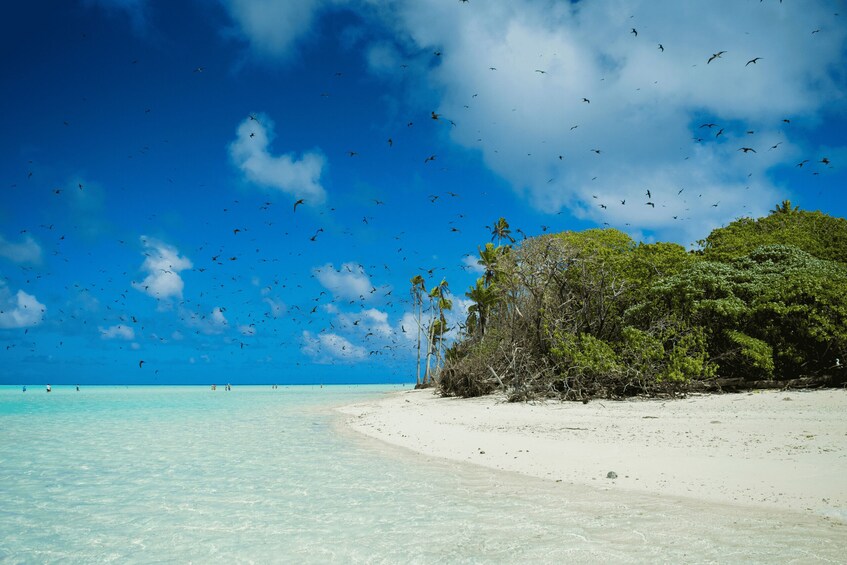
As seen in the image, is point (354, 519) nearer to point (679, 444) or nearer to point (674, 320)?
point (679, 444)

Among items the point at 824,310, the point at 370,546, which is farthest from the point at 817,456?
the point at 824,310

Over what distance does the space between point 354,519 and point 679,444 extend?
6435 millimetres

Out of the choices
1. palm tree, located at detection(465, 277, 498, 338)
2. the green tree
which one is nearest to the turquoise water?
the green tree

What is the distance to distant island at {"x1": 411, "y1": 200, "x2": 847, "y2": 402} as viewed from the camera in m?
17.4

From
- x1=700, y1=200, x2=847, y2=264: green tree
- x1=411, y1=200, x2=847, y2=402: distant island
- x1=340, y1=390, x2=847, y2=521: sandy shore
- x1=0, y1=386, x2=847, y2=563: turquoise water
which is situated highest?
x1=700, y1=200, x2=847, y2=264: green tree

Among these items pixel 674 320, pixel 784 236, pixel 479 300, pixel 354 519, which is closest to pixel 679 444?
pixel 354 519

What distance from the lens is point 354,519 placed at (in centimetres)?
650

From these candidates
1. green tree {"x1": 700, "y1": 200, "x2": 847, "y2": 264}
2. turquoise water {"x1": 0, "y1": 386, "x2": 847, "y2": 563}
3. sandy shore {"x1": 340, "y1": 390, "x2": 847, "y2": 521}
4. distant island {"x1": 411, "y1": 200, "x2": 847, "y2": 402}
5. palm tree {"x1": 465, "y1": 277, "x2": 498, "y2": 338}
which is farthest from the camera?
palm tree {"x1": 465, "y1": 277, "x2": 498, "y2": 338}

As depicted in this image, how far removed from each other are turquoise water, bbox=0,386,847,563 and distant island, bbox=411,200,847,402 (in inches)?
410

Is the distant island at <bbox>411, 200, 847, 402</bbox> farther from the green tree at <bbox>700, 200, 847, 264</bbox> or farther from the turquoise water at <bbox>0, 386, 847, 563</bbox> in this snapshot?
the turquoise water at <bbox>0, 386, 847, 563</bbox>

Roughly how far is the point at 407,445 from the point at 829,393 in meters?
13.0

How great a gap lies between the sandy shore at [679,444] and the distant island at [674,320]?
4.94 feet

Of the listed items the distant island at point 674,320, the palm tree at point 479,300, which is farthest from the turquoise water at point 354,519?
the palm tree at point 479,300

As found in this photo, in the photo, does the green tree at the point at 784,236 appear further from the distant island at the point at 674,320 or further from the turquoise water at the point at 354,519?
the turquoise water at the point at 354,519
